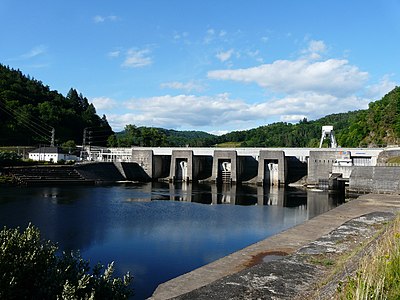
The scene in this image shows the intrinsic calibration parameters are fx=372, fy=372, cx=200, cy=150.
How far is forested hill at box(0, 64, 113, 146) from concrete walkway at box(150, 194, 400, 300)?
6484 cm

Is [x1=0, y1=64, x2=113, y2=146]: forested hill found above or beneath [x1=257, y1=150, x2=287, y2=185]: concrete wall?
above

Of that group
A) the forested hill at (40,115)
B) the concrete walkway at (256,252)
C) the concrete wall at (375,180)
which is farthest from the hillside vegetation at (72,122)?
the concrete walkway at (256,252)

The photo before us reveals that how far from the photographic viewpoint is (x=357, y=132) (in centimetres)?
9425

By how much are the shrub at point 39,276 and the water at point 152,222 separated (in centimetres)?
472

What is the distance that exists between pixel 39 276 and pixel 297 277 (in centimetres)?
620

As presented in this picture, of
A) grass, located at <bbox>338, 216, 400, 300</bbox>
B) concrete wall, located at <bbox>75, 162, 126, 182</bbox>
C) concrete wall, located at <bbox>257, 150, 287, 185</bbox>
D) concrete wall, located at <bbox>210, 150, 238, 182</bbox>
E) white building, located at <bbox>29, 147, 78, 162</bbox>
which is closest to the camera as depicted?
grass, located at <bbox>338, 216, 400, 300</bbox>

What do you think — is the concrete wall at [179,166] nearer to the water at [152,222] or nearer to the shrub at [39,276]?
the water at [152,222]

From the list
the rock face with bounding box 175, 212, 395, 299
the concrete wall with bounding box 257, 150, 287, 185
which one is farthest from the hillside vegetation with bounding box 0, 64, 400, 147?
the rock face with bounding box 175, 212, 395, 299

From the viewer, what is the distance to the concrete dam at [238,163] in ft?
148

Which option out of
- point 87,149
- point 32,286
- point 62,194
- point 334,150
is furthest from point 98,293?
point 87,149

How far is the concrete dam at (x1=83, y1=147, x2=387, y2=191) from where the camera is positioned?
45.1 m

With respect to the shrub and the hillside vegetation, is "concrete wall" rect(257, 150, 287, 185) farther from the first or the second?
the shrub

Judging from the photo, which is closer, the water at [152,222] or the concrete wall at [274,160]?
the water at [152,222]

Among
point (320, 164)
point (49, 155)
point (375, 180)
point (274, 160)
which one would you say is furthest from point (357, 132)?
point (49, 155)
